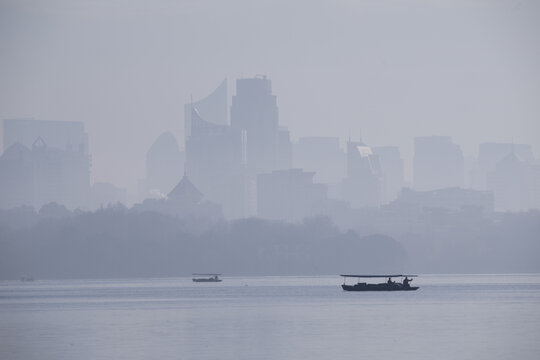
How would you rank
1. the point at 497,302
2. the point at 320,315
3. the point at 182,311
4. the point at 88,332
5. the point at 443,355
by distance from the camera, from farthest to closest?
the point at 497,302 < the point at 182,311 < the point at 320,315 < the point at 88,332 < the point at 443,355

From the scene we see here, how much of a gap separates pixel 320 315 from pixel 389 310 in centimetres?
925

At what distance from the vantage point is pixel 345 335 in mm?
107250

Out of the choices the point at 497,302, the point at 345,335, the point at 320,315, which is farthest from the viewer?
the point at 497,302

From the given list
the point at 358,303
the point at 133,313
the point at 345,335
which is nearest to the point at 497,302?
the point at 358,303

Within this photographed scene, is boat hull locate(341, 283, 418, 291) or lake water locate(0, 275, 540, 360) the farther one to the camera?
boat hull locate(341, 283, 418, 291)

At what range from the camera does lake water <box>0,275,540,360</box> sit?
95688mm

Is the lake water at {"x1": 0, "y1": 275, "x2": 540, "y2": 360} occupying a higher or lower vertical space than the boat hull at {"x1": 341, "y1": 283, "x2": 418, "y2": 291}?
lower

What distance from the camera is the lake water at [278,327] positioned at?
95.7 metres

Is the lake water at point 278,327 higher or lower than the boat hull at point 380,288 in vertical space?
lower

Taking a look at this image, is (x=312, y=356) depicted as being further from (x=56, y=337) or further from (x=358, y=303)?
(x=358, y=303)

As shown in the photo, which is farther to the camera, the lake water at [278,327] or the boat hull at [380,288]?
the boat hull at [380,288]

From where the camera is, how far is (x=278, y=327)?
117750 mm

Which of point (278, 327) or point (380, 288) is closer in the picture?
point (278, 327)

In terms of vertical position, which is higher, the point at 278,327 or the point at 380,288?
the point at 380,288
